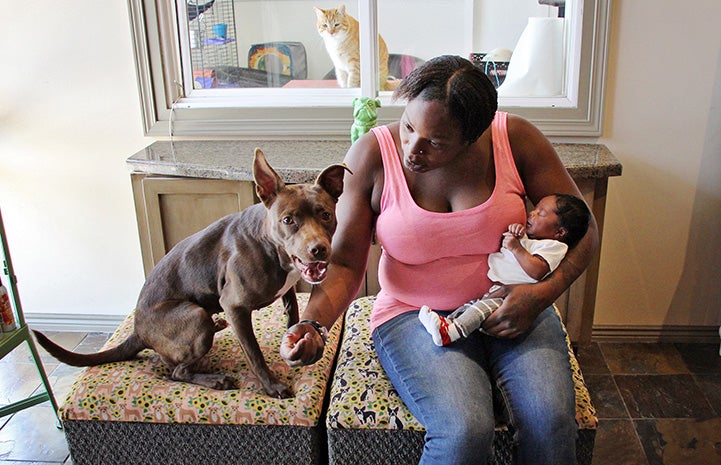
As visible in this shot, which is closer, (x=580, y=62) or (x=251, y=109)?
(x=580, y=62)

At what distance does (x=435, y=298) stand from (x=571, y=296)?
3.05ft

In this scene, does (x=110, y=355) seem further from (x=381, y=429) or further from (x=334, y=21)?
(x=334, y=21)

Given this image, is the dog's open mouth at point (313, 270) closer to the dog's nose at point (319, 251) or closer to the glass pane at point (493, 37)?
the dog's nose at point (319, 251)

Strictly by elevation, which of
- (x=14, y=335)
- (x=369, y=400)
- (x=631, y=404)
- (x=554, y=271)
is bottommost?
(x=631, y=404)

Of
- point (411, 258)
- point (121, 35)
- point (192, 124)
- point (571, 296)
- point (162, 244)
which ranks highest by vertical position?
point (121, 35)

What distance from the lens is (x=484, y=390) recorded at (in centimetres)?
136

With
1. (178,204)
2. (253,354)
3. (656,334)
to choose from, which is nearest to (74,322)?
(178,204)

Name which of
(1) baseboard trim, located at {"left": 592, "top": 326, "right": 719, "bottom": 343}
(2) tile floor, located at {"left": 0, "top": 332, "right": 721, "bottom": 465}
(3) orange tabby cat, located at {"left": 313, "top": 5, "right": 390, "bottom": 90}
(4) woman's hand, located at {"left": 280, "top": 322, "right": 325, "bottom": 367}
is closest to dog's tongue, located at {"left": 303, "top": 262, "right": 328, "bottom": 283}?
(4) woman's hand, located at {"left": 280, "top": 322, "right": 325, "bottom": 367}

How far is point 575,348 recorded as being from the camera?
238 centimetres

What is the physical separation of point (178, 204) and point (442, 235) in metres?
1.10

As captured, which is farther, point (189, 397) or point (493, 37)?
point (493, 37)

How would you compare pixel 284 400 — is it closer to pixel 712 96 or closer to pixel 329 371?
pixel 329 371

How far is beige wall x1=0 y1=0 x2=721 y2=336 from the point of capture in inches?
89.3

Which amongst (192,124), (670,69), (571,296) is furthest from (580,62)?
(192,124)
